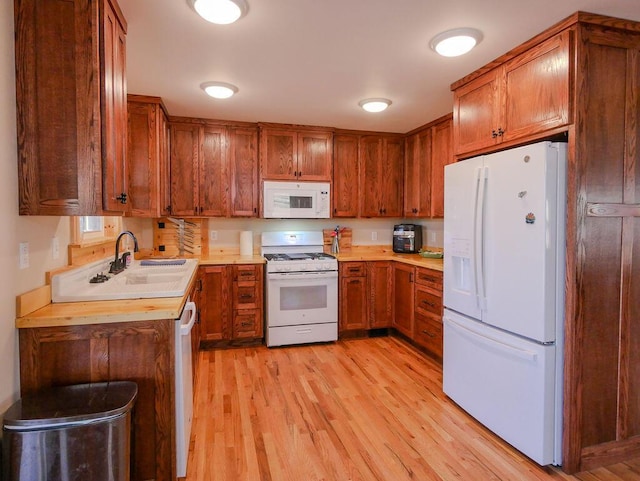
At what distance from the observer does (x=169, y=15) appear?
72.0 inches

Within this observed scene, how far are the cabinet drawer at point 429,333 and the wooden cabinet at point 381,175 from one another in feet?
4.70

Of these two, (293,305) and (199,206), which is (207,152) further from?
(293,305)

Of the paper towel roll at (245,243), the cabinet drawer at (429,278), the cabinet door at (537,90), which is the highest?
the cabinet door at (537,90)

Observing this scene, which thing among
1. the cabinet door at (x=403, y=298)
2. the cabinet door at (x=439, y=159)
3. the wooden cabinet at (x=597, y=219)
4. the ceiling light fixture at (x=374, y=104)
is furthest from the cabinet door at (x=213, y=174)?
the wooden cabinet at (x=597, y=219)

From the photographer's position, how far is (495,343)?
6.89 feet

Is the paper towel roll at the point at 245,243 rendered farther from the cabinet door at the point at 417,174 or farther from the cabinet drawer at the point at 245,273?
the cabinet door at the point at 417,174

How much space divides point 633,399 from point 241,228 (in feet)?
11.9

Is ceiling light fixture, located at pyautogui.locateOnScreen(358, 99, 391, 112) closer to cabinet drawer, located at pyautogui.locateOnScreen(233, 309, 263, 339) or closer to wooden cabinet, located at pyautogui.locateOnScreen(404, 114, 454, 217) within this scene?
wooden cabinet, located at pyautogui.locateOnScreen(404, 114, 454, 217)

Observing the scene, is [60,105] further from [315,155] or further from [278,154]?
[315,155]

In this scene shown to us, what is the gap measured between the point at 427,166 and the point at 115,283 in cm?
320

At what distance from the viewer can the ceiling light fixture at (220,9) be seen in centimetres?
167

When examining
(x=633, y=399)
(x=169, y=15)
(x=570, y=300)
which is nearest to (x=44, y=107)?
(x=169, y=15)

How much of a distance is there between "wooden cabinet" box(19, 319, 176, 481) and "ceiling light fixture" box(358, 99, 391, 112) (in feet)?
8.04

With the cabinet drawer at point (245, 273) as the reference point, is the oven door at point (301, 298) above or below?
below
